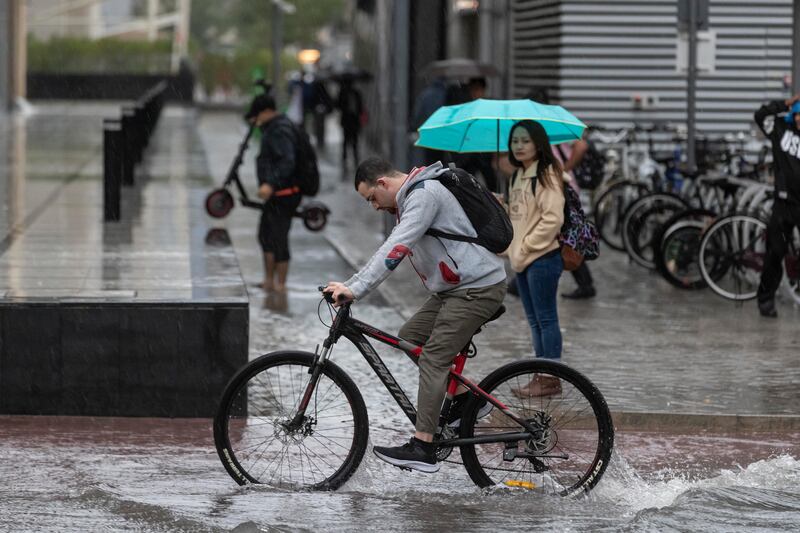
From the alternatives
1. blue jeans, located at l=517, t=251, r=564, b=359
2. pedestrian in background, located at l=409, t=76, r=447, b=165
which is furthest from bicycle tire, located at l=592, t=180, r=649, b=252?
blue jeans, located at l=517, t=251, r=564, b=359

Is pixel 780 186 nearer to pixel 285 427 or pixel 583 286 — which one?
pixel 583 286

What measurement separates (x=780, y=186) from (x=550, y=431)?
5543 millimetres

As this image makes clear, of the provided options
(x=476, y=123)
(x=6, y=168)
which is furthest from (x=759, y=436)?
(x=6, y=168)

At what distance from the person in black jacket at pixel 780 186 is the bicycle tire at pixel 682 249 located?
142 centimetres

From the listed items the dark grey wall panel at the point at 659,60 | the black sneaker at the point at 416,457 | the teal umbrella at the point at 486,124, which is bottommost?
the black sneaker at the point at 416,457

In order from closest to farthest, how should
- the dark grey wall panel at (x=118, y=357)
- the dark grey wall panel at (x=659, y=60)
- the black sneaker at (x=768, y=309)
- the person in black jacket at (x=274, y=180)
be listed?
the dark grey wall panel at (x=118, y=357) → the black sneaker at (x=768, y=309) → the person in black jacket at (x=274, y=180) → the dark grey wall panel at (x=659, y=60)

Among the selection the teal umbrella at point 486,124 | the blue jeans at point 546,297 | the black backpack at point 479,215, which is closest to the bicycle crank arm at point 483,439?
the black backpack at point 479,215

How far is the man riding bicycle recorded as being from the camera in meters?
6.79

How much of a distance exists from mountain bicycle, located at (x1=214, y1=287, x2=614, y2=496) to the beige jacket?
1.98m

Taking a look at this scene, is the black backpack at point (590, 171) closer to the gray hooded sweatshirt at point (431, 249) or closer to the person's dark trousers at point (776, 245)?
the person's dark trousers at point (776, 245)

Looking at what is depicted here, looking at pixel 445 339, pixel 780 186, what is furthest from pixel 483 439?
pixel 780 186

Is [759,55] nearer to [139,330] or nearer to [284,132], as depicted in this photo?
[284,132]

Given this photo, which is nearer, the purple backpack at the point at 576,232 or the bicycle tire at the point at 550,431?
the bicycle tire at the point at 550,431

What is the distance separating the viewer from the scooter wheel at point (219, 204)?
16.5 meters
